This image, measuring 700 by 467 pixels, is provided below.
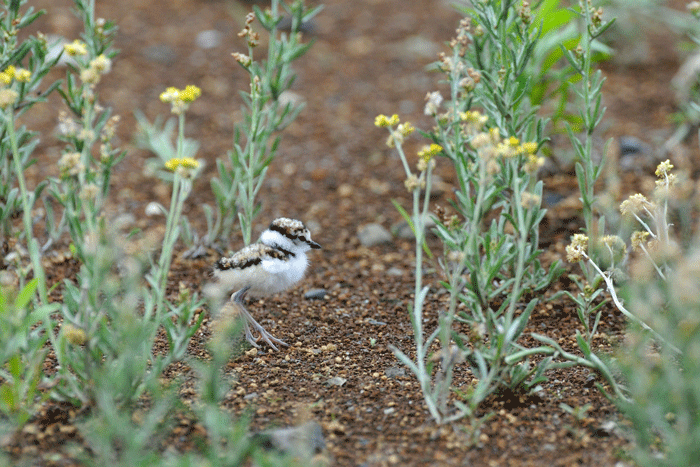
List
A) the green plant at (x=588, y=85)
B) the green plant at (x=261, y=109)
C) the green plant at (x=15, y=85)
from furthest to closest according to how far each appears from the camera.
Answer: the green plant at (x=261, y=109) → the green plant at (x=15, y=85) → the green plant at (x=588, y=85)

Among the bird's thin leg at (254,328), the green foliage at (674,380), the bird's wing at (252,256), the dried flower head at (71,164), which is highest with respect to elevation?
the dried flower head at (71,164)

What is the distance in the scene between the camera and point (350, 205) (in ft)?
21.7

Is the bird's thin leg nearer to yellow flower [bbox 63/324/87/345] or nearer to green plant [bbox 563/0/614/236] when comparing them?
yellow flower [bbox 63/324/87/345]

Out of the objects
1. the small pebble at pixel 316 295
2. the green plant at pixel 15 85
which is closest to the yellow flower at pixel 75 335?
the green plant at pixel 15 85

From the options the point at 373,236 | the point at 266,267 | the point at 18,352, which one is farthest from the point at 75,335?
the point at 373,236

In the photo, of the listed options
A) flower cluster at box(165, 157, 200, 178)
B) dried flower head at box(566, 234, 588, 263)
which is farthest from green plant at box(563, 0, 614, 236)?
flower cluster at box(165, 157, 200, 178)

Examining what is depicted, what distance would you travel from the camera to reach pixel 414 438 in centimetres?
336

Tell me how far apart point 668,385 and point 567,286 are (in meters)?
2.32

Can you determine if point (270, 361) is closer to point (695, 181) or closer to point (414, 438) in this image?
point (414, 438)

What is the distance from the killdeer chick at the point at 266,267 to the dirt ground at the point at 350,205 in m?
0.27

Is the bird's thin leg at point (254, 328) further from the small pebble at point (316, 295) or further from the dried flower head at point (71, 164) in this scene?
the dried flower head at point (71, 164)

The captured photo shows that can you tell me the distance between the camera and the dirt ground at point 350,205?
132 inches

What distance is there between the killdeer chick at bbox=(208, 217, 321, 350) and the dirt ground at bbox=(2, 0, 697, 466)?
269 mm

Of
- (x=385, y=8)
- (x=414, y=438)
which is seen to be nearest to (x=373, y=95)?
(x=385, y=8)
